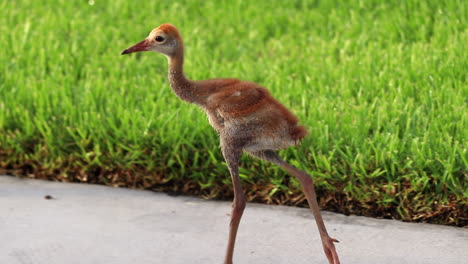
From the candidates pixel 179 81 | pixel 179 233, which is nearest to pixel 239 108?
pixel 179 81

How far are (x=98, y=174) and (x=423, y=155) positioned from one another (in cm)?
194

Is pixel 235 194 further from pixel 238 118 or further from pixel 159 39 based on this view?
pixel 159 39

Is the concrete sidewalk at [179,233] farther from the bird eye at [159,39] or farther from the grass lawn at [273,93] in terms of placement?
the bird eye at [159,39]

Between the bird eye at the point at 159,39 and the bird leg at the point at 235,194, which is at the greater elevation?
the bird eye at the point at 159,39

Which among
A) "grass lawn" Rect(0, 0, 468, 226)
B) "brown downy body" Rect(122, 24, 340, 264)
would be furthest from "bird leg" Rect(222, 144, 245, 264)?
"grass lawn" Rect(0, 0, 468, 226)

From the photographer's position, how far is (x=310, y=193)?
3.63m

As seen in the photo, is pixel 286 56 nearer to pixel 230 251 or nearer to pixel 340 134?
pixel 340 134

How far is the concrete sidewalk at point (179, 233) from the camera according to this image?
4.01 meters

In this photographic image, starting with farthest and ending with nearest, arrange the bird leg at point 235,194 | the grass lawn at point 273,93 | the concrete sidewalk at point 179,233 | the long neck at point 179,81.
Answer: the grass lawn at point 273,93 < the concrete sidewalk at point 179,233 < the long neck at point 179,81 < the bird leg at point 235,194

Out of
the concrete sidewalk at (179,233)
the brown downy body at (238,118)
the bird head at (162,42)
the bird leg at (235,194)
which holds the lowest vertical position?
the concrete sidewalk at (179,233)

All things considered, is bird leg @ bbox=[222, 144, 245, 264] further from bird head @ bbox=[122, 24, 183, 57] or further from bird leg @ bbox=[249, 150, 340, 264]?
bird head @ bbox=[122, 24, 183, 57]

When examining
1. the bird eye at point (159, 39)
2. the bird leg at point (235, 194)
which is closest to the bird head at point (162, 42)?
the bird eye at point (159, 39)

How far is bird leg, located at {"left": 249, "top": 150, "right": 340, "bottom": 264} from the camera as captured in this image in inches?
141

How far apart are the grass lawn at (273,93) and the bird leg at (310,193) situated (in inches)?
38.5
